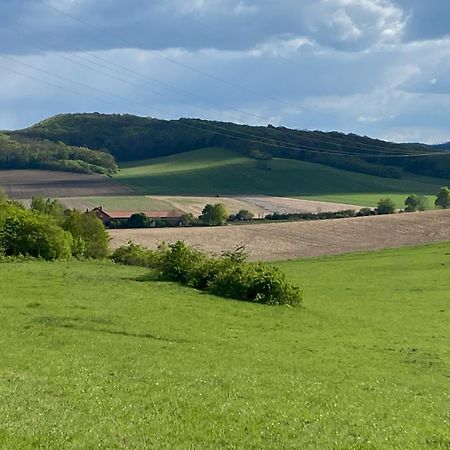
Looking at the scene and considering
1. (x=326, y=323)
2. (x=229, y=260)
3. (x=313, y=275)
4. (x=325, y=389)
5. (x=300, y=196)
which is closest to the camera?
(x=325, y=389)

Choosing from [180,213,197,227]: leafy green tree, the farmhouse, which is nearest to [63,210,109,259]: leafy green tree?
the farmhouse

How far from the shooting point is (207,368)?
21.8m

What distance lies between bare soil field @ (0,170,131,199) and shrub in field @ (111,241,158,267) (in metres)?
52.3

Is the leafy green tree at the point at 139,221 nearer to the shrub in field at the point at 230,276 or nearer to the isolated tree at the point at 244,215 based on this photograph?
the isolated tree at the point at 244,215

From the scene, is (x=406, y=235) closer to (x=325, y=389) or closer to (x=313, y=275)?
(x=313, y=275)

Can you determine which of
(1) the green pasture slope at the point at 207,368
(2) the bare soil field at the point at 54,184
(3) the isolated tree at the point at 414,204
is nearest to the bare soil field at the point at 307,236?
(3) the isolated tree at the point at 414,204

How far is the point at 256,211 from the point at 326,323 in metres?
85.1

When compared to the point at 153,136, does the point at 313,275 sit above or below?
below

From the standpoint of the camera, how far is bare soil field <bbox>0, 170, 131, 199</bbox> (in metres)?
124

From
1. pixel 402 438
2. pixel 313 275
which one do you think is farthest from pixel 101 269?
pixel 402 438

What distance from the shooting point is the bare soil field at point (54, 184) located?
4865 inches

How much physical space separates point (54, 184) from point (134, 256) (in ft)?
237

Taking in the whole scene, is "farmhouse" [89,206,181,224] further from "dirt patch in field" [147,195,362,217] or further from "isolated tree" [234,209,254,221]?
"isolated tree" [234,209,254,221]

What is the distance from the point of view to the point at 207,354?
24.9 metres
